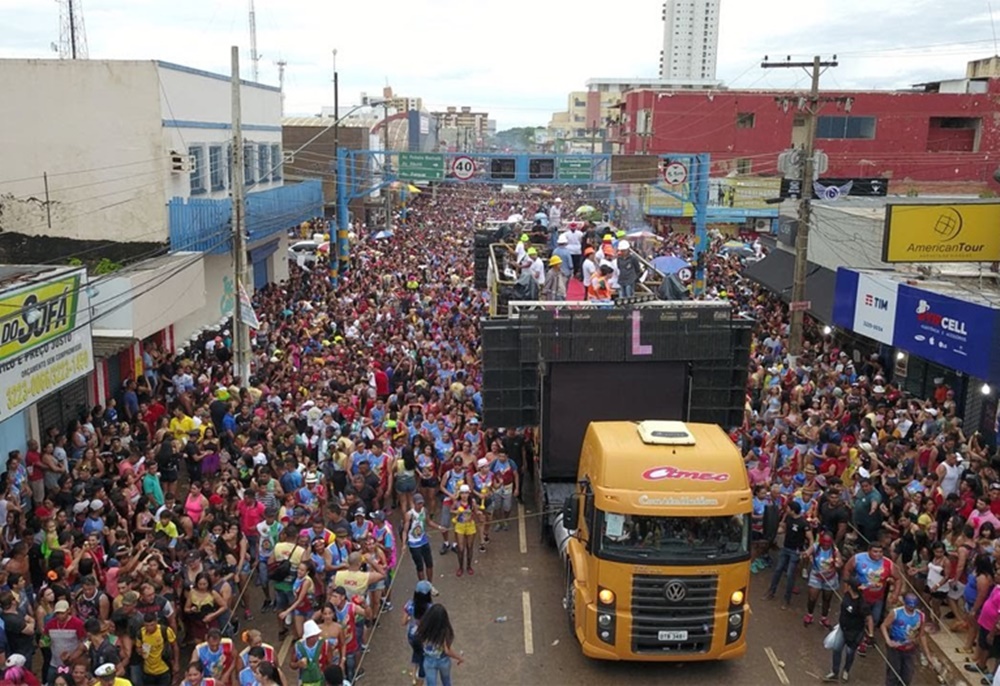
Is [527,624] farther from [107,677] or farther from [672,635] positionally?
[107,677]

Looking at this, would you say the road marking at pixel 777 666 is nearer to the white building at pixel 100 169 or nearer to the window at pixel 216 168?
the white building at pixel 100 169

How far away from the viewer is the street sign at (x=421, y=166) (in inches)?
1575

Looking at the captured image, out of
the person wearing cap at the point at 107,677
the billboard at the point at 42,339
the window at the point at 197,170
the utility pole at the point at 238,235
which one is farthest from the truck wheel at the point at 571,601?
the window at the point at 197,170

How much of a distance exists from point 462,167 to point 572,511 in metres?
31.7

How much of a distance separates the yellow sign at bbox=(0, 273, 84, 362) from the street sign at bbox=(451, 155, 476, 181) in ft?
86.1

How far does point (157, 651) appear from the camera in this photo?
9.38 metres

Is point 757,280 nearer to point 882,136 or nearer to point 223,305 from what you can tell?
point 223,305

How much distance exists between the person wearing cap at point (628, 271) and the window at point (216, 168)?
13645mm

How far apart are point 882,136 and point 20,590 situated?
59.1m

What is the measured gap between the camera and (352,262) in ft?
134

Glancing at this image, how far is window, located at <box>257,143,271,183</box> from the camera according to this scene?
32.2m

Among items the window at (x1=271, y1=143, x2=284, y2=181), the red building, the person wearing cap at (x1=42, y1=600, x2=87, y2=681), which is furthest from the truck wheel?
the red building

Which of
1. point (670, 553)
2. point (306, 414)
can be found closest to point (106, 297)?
point (306, 414)

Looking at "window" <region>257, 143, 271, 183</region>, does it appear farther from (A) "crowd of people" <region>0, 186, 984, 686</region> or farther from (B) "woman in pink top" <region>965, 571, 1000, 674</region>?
(B) "woman in pink top" <region>965, 571, 1000, 674</region>
